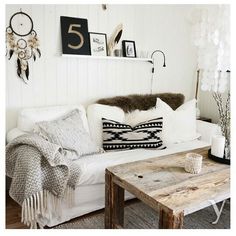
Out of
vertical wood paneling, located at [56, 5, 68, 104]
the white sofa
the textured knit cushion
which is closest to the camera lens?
the white sofa

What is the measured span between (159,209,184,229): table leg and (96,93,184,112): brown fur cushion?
1.63 metres

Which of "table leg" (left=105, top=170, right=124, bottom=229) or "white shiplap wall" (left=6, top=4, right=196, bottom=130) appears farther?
"white shiplap wall" (left=6, top=4, right=196, bottom=130)

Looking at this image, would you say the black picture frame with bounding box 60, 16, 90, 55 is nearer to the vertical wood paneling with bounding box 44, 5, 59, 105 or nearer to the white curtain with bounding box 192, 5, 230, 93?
the vertical wood paneling with bounding box 44, 5, 59, 105

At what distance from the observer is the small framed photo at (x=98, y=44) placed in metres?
2.83

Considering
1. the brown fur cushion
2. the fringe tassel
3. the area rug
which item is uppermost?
the brown fur cushion

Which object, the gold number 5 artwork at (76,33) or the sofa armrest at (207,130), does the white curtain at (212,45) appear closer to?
the sofa armrest at (207,130)

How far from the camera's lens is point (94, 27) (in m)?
2.84

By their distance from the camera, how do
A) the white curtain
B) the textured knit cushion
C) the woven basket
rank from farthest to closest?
the white curtain → the textured knit cushion → the woven basket

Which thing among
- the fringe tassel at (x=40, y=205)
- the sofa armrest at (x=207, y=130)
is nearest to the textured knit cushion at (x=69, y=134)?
the fringe tassel at (x=40, y=205)

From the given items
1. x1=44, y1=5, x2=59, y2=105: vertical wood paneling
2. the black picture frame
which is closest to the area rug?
x1=44, y1=5, x2=59, y2=105: vertical wood paneling

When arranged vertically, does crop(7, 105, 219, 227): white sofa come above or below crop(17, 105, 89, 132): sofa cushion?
below

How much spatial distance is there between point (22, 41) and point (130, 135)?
4.25ft

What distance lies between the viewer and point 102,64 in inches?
116

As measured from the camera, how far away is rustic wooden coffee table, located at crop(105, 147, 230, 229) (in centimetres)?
139
